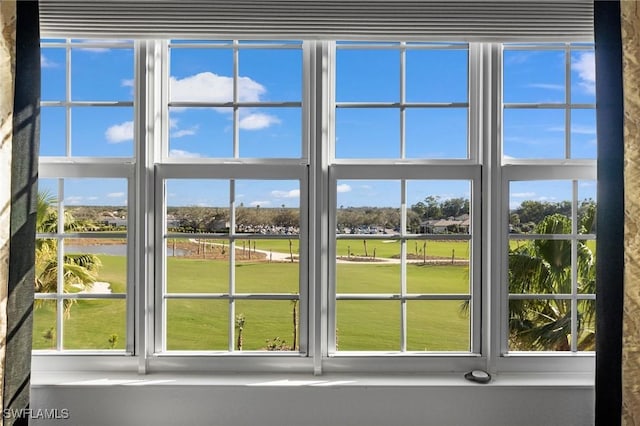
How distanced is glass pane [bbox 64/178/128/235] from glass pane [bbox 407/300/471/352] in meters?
1.41

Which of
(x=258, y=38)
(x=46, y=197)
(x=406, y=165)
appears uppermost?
(x=258, y=38)

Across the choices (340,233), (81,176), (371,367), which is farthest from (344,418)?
(81,176)

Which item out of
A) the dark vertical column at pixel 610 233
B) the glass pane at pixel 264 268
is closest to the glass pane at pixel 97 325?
the glass pane at pixel 264 268

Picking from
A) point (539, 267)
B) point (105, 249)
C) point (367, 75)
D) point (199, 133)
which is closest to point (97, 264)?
point (105, 249)

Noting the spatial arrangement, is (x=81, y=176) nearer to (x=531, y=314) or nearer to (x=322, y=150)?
(x=322, y=150)

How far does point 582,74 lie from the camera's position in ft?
6.92

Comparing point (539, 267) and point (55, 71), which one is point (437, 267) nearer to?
point (539, 267)

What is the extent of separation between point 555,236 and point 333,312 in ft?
3.55

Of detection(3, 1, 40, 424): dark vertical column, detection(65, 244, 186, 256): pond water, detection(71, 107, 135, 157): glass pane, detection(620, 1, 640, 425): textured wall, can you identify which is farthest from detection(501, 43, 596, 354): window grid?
detection(3, 1, 40, 424): dark vertical column

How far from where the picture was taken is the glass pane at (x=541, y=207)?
6.75 feet

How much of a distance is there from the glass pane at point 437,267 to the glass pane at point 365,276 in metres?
0.07

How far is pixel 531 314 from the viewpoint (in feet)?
6.82

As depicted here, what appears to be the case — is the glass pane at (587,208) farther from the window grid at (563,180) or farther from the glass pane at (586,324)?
the glass pane at (586,324)

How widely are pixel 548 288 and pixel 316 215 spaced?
114 cm
